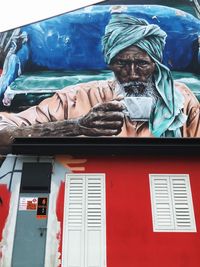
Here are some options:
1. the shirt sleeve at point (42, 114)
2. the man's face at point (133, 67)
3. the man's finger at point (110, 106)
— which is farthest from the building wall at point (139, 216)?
the man's face at point (133, 67)

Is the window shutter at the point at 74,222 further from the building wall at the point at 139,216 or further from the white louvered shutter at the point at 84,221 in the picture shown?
the building wall at the point at 139,216

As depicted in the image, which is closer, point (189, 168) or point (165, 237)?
point (165, 237)

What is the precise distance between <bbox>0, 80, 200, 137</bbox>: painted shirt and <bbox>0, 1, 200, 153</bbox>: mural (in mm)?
28

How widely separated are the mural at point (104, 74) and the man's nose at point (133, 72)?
3cm

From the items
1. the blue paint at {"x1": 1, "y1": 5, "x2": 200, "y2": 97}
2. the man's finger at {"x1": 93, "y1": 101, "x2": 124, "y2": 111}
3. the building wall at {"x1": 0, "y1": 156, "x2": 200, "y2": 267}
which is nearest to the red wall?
the building wall at {"x1": 0, "y1": 156, "x2": 200, "y2": 267}

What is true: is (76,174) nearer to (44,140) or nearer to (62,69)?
(44,140)

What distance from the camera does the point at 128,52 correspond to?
11211 millimetres

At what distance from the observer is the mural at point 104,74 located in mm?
10070

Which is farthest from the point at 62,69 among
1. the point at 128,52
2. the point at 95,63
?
the point at 128,52

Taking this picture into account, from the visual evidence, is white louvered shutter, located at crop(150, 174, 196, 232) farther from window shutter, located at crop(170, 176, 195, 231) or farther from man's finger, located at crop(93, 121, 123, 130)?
man's finger, located at crop(93, 121, 123, 130)

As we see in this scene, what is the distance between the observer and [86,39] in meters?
11.7

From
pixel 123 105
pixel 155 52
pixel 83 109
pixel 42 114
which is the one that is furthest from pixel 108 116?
pixel 155 52

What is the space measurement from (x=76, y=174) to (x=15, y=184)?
158 cm

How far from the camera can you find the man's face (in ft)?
35.4
